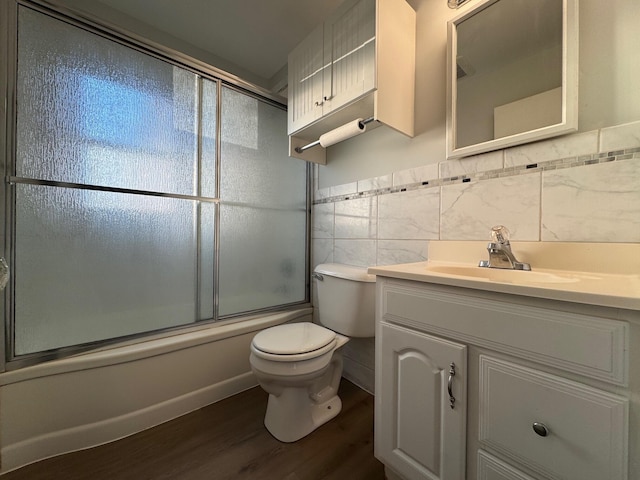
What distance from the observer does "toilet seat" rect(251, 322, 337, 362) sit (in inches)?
41.5

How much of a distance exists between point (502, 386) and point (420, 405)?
26 centimetres

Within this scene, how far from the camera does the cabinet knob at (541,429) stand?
0.55 metres

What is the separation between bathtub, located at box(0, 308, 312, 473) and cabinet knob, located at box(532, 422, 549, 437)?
1.35 meters

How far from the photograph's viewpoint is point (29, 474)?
95cm

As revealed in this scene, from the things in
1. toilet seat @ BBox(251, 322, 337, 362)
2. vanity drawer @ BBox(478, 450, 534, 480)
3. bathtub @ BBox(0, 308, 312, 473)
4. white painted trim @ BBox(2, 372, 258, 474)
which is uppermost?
toilet seat @ BBox(251, 322, 337, 362)

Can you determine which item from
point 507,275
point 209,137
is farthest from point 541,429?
point 209,137

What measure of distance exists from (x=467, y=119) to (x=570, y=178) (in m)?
0.44

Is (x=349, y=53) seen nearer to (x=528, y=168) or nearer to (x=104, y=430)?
(x=528, y=168)

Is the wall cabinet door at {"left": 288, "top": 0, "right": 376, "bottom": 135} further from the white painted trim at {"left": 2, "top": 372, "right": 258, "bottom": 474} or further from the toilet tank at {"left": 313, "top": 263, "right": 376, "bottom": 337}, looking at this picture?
the white painted trim at {"left": 2, "top": 372, "right": 258, "bottom": 474}

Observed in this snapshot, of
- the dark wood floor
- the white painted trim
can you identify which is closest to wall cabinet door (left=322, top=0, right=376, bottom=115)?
the dark wood floor

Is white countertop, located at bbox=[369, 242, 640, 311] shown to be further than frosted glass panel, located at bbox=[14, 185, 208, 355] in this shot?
No

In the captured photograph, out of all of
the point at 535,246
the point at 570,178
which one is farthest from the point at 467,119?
the point at 535,246

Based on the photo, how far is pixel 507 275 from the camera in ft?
2.83

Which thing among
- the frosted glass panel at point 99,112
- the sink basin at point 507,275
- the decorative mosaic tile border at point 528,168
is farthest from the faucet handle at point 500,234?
the frosted glass panel at point 99,112
